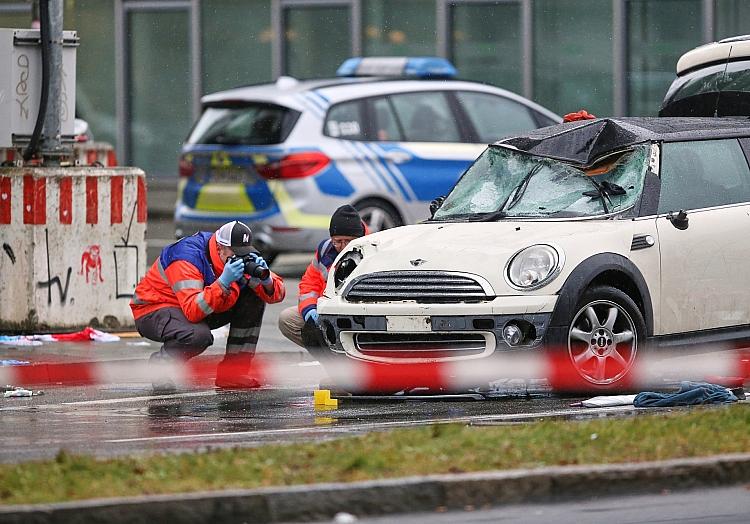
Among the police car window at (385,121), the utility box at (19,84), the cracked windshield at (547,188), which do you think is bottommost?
the cracked windshield at (547,188)

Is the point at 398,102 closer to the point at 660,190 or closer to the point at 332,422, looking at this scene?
the point at 660,190

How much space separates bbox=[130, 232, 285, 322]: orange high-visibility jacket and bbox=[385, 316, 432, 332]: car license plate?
1.48 meters

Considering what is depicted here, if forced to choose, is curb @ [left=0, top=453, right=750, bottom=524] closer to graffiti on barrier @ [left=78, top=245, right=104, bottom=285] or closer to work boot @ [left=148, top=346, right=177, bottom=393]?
work boot @ [left=148, top=346, right=177, bottom=393]

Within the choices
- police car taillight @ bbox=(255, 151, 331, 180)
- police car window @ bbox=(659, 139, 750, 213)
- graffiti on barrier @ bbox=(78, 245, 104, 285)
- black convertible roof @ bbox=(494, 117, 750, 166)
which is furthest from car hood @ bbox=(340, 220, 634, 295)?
police car taillight @ bbox=(255, 151, 331, 180)

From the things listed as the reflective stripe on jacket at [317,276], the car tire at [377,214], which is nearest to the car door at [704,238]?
the reflective stripe on jacket at [317,276]

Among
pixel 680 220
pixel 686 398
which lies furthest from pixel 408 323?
pixel 680 220

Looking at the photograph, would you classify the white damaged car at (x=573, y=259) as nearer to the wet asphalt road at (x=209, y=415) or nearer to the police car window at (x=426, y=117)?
the wet asphalt road at (x=209, y=415)

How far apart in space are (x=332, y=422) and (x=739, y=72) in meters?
5.05

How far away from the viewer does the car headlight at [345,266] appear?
10.8 m

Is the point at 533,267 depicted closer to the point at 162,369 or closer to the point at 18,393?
the point at 162,369

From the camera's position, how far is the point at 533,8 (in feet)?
81.4

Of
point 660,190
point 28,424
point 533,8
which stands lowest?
point 28,424

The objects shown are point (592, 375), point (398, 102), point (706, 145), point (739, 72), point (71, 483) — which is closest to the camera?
point (71, 483)

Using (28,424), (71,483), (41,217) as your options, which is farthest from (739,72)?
(71,483)
